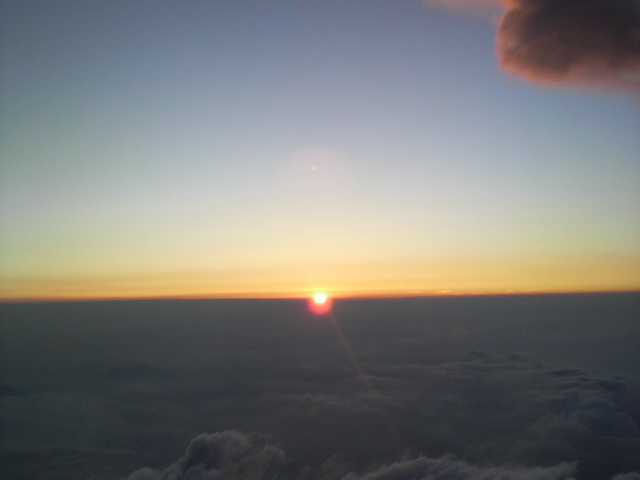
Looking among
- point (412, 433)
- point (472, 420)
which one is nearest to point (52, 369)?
point (412, 433)

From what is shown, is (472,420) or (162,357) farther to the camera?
(162,357)

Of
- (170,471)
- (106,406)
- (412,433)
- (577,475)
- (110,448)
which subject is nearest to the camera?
(170,471)

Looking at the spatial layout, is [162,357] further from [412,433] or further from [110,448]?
[412,433]

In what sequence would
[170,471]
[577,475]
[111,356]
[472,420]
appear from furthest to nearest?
[111,356] → [472,420] → [577,475] → [170,471]

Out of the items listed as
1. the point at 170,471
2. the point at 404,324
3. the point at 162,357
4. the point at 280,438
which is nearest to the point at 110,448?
the point at 170,471

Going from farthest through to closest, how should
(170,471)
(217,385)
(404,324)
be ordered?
(404,324) < (217,385) < (170,471)

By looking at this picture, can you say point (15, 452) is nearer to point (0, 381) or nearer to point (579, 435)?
point (0, 381)

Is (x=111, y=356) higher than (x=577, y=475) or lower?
higher

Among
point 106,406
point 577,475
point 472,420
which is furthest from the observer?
point 106,406

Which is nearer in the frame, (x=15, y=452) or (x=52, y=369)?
(x=15, y=452)
